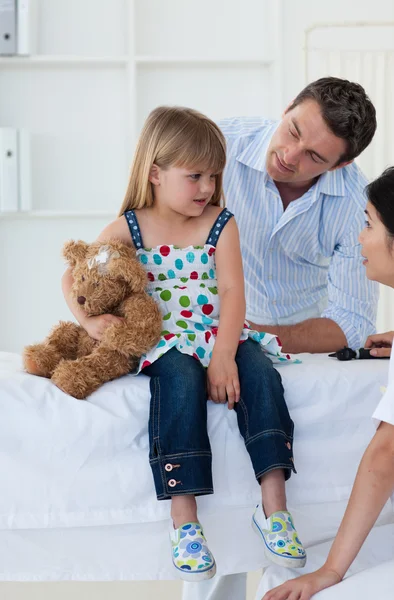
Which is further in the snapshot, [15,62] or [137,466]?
Result: [15,62]

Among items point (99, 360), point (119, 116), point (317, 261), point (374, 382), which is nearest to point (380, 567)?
point (374, 382)

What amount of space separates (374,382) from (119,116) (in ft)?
6.22

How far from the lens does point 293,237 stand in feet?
6.59

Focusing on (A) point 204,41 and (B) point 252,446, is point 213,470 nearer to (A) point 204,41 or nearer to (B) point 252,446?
(B) point 252,446

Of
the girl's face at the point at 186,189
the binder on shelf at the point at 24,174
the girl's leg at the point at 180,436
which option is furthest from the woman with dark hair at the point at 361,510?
the binder on shelf at the point at 24,174

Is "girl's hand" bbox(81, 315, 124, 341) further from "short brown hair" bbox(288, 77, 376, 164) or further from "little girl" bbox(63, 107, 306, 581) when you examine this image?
"short brown hair" bbox(288, 77, 376, 164)

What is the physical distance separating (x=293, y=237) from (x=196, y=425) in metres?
0.79

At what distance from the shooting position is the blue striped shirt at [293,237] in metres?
1.99

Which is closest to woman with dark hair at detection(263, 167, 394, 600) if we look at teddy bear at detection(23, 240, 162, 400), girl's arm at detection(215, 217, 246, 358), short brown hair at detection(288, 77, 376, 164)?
girl's arm at detection(215, 217, 246, 358)

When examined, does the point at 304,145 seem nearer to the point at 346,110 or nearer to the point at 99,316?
the point at 346,110

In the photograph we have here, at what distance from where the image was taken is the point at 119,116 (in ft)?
10.1

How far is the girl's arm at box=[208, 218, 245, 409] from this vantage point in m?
1.44

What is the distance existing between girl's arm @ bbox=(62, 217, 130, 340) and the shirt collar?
509mm

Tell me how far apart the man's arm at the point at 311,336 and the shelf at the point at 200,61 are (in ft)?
4.75
